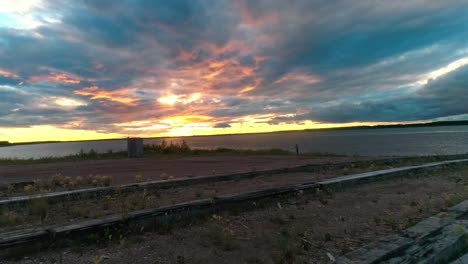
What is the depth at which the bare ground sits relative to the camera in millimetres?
3525

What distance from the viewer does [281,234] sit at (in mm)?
4266

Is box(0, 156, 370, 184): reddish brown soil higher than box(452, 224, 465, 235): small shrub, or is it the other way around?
box(0, 156, 370, 184): reddish brown soil

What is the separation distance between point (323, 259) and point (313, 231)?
95cm

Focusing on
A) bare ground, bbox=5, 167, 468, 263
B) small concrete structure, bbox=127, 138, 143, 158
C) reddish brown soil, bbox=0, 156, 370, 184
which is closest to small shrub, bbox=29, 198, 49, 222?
bare ground, bbox=5, 167, 468, 263

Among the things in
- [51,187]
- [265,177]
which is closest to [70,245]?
[51,187]

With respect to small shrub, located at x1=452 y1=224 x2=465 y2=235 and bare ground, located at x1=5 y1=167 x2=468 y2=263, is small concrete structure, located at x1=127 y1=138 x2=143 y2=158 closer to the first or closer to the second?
bare ground, located at x1=5 y1=167 x2=468 y2=263

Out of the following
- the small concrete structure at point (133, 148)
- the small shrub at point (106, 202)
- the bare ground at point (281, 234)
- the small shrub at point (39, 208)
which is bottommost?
the bare ground at point (281, 234)

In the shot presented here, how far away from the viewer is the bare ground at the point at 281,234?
3525mm

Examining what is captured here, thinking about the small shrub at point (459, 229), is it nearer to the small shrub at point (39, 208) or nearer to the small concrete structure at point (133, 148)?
the small shrub at point (39, 208)

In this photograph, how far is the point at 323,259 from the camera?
3.47m

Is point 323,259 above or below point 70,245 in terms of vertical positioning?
below

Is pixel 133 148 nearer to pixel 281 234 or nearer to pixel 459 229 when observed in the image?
pixel 281 234

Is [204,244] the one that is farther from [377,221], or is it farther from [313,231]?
[377,221]

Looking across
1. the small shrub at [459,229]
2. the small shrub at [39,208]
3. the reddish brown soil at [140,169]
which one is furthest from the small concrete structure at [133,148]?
the small shrub at [459,229]
